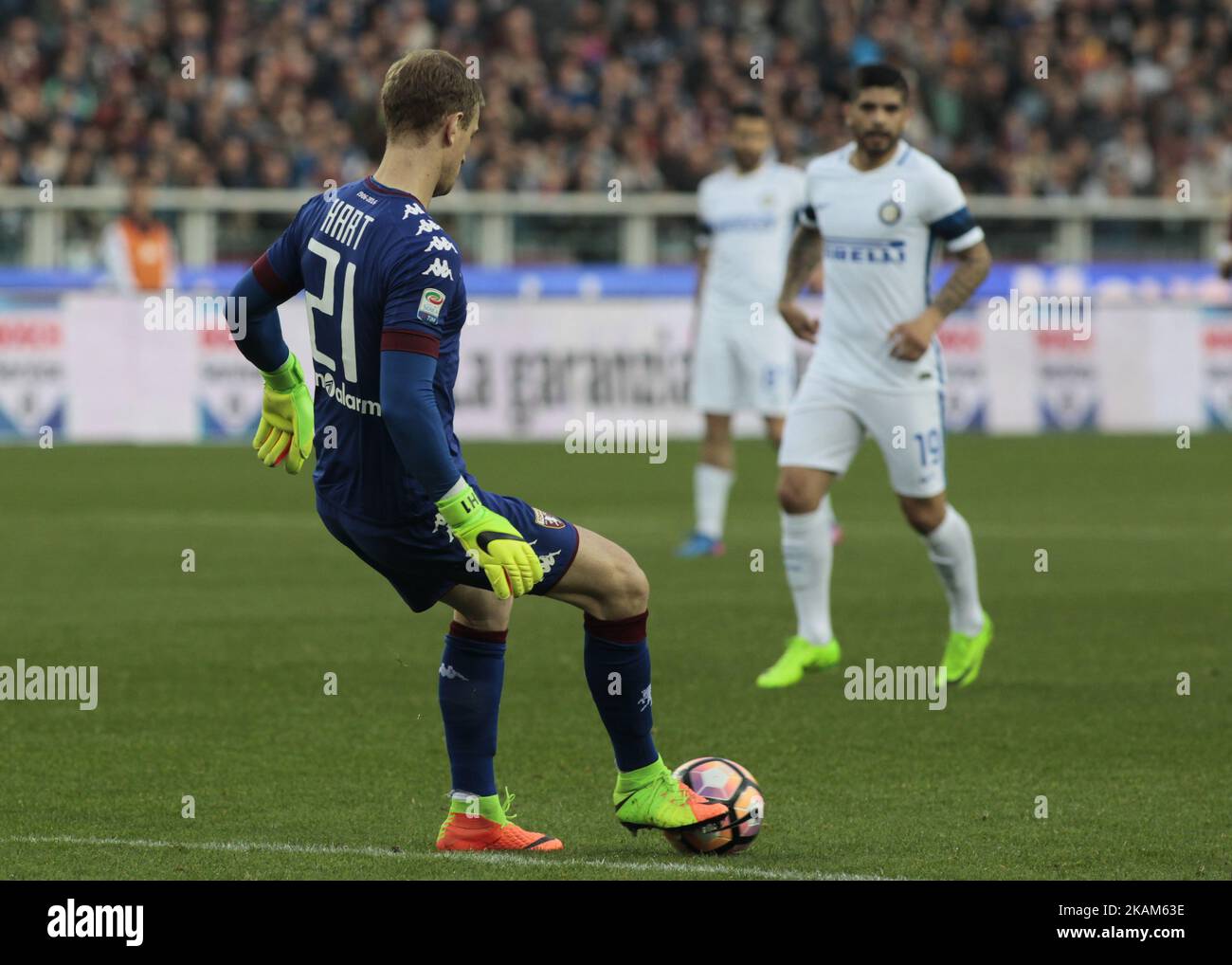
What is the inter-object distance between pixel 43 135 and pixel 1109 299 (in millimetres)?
11561

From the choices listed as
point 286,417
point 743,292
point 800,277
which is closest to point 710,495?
point 743,292

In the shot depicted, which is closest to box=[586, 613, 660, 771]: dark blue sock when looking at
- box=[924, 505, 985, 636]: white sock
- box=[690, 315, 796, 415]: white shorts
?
box=[924, 505, 985, 636]: white sock

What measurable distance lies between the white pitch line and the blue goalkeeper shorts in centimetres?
68

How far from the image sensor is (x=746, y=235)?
14.1m

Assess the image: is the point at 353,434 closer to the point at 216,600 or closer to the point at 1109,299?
the point at 216,600

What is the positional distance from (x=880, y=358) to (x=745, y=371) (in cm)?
514

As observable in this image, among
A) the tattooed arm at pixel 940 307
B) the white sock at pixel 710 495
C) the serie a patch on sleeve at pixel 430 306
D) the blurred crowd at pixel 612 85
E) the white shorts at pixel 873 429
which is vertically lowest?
the white sock at pixel 710 495

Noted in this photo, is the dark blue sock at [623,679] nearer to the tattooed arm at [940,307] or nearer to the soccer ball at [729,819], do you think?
the soccer ball at [729,819]

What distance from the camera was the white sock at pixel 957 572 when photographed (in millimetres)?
8953
